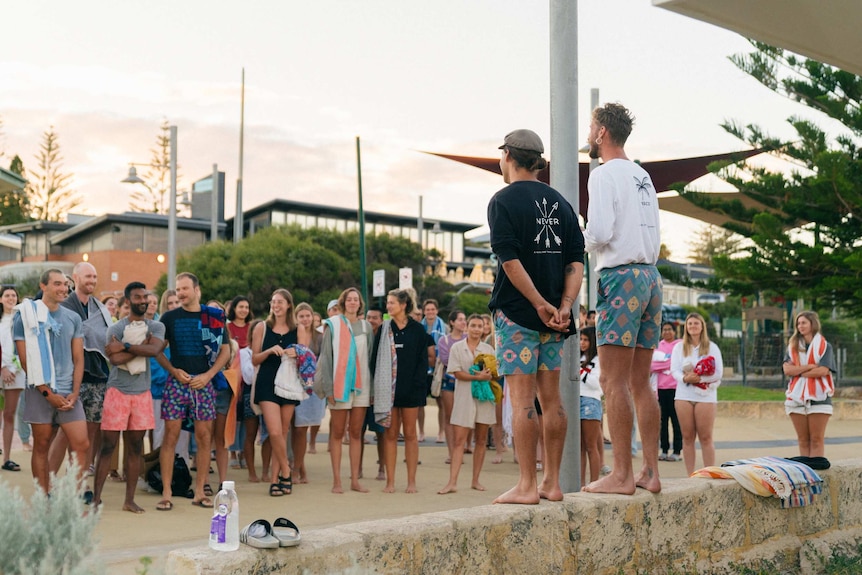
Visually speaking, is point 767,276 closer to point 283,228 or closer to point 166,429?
point 166,429

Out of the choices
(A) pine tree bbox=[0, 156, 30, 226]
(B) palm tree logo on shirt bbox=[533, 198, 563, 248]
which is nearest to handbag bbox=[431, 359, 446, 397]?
(B) palm tree logo on shirt bbox=[533, 198, 563, 248]

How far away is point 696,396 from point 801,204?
11.9 m

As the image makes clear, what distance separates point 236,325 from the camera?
32.0 ft

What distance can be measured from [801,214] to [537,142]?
16411mm

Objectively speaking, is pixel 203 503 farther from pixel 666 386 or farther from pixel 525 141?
pixel 666 386

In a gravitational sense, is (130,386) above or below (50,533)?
above

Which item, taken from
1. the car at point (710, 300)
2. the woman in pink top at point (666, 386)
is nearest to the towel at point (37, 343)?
the woman in pink top at point (666, 386)

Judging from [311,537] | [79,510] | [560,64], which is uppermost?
[560,64]

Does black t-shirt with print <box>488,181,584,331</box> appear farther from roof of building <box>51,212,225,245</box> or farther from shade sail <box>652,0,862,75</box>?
roof of building <box>51,212,225,245</box>

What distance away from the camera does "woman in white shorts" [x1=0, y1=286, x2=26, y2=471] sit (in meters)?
9.69

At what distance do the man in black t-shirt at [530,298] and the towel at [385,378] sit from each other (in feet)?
13.0

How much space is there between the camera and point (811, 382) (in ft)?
28.5

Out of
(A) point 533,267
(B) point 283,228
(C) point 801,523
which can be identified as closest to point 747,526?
(C) point 801,523

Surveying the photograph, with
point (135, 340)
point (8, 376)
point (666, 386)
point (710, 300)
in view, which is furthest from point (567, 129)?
point (710, 300)
